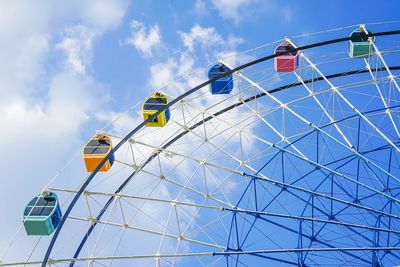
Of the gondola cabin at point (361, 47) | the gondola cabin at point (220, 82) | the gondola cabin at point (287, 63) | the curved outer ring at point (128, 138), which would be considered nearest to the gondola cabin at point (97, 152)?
the curved outer ring at point (128, 138)

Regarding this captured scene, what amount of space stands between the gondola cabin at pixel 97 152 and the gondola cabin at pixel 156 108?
7.35 feet

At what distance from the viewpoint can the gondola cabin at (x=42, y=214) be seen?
1147 inches

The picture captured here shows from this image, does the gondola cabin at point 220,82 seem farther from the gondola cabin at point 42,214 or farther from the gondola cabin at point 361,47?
the gondola cabin at point 42,214

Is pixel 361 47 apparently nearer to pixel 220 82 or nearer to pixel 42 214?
pixel 220 82

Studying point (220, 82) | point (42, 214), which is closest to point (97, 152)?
point (42, 214)

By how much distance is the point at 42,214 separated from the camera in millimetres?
29469

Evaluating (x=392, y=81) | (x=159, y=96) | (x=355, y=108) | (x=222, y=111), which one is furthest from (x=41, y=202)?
(x=392, y=81)

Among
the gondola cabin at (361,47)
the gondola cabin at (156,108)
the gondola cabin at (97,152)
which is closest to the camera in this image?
the gondola cabin at (97,152)

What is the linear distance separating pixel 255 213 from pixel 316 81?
10183 millimetres

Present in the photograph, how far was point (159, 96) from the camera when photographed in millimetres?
34281

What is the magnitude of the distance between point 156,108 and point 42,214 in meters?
7.83

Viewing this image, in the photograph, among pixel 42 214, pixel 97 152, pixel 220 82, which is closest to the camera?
pixel 42 214

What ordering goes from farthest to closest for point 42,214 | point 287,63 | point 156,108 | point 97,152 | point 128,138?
point 287,63, point 156,108, point 97,152, point 42,214, point 128,138

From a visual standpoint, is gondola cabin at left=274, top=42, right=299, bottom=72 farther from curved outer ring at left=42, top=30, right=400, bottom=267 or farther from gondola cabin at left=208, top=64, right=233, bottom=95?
A: curved outer ring at left=42, top=30, right=400, bottom=267
